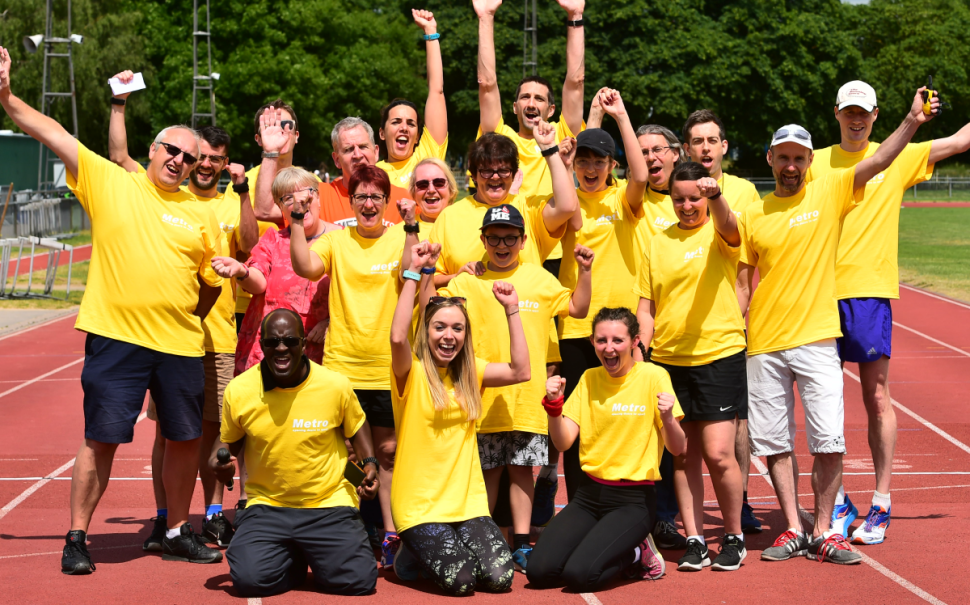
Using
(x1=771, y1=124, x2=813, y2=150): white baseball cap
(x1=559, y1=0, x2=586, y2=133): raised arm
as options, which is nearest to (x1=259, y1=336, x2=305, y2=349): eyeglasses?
(x1=559, y1=0, x2=586, y2=133): raised arm

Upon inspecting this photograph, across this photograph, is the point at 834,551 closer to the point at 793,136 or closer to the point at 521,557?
the point at 521,557

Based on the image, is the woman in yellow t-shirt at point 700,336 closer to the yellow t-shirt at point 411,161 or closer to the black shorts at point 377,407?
the black shorts at point 377,407

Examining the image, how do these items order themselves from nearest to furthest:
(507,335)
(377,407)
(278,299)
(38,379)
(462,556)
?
(462,556) < (507,335) < (377,407) < (278,299) < (38,379)

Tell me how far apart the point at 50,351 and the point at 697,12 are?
40073mm

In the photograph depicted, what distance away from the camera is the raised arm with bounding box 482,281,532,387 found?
17.8ft

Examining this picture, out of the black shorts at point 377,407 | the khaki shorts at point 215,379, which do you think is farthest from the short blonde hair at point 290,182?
the black shorts at point 377,407

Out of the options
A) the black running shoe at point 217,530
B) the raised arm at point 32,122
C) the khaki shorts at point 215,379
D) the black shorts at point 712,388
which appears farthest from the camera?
the khaki shorts at point 215,379

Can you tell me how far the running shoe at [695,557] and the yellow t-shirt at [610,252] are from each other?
140cm

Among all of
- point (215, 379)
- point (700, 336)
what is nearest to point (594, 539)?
point (700, 336)

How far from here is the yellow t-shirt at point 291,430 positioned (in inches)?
217

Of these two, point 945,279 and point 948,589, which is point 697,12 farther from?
point 948,589

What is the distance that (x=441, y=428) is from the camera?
5.58 metres

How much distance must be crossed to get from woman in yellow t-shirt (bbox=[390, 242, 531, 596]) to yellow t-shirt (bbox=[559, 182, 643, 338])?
98cm

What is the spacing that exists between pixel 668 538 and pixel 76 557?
3.25m
